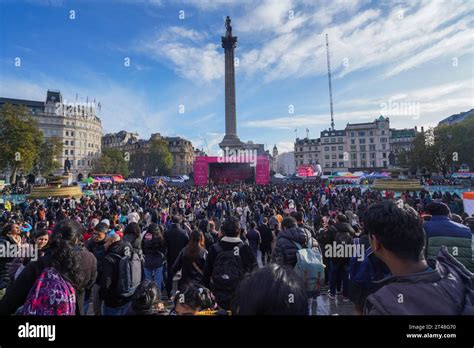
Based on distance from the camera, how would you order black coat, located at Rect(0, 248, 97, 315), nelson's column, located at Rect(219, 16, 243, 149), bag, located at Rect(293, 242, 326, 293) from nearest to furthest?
black coat, located at Rect(0, 248, 97, 315) < bag, located at Rect(293, 242, 326, 293) < nelson's column, located at Rect(219, 16, 243, 149)

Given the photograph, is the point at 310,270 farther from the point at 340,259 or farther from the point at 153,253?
the point at 153,253

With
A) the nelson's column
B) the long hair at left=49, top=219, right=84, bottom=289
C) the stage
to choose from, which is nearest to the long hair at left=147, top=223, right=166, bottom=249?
the long hair at left=49, top=219, right=84, bottom=289

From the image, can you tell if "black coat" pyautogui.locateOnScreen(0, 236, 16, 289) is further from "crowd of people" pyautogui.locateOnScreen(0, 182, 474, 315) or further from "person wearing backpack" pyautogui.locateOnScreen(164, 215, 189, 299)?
"person wearing backpack" pyautogui.locateOnScreen(164, 215, 189, 299)

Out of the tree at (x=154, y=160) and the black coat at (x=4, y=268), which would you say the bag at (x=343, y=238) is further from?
the tree at (x=154, y=160)

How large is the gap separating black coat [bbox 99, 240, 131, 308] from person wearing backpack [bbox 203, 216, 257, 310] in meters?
1.21

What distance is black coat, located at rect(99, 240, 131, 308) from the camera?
3473 mm

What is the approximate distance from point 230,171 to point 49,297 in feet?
133

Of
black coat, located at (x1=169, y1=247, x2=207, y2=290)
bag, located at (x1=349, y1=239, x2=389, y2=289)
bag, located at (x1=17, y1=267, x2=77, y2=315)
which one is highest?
bag, located at (x1=349, y1=239, x2=389, y2=289)

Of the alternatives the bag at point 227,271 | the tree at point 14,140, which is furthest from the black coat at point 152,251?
the tree at point 14,140

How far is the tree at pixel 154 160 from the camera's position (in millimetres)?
78438

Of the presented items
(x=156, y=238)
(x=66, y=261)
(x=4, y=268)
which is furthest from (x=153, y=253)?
(x=66, y=261)

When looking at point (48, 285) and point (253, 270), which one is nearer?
point (253, 270)

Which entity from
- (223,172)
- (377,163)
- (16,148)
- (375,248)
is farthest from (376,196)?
(377,163)

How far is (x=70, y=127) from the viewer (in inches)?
2788
